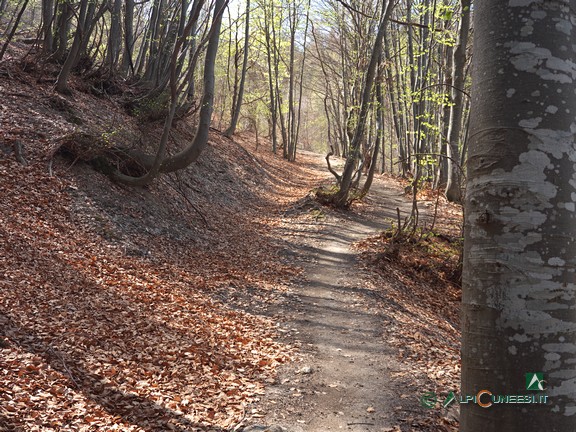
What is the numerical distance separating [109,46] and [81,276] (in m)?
10.5

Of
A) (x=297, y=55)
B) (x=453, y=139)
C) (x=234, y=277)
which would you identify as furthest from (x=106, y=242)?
(x=297, y=55)

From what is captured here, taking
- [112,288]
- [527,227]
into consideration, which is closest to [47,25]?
[112,288]

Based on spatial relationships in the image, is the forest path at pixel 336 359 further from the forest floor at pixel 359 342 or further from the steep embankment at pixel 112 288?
the steep embankment at pixel 112 288

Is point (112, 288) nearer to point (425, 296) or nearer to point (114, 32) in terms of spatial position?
point (425, 296)

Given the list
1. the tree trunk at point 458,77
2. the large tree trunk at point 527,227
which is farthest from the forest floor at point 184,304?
the tree trunk at point 458,77

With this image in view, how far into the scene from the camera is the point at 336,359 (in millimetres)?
5504

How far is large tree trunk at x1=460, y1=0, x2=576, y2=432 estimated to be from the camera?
154 cm

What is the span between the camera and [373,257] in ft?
32.2

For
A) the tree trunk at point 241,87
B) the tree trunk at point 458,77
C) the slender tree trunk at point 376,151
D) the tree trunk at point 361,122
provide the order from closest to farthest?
the tree trunk at point 361,122 → the tree trunk at point 458,77 → the slender tree trunk at point 376,151 → the tree trunk at point 241,87

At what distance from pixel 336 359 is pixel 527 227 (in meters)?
4.31

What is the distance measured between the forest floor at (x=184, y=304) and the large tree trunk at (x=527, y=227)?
9.11ft

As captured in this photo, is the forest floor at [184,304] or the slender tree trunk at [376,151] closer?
the forest floor at [184,304]

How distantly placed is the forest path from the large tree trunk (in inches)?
108

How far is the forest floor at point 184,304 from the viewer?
4.19 meters
